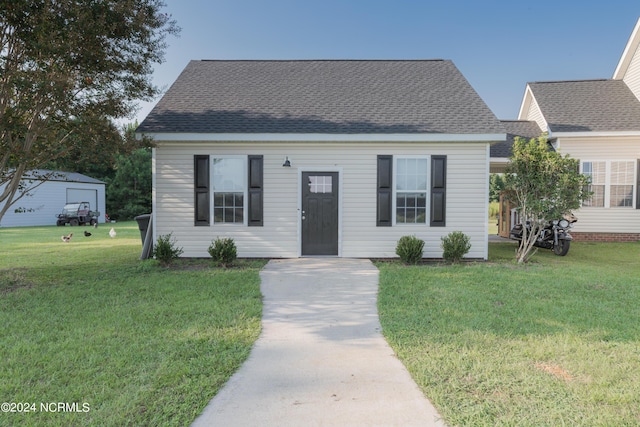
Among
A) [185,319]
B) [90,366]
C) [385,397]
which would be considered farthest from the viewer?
[185,319]

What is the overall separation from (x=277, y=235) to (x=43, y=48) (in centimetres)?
525

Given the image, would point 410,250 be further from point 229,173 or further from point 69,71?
point 69,71

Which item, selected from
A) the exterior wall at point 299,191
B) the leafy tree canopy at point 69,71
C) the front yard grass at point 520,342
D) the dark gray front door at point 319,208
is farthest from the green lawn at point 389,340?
the leafy tree canopy at point 69,71

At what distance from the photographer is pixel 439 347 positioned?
3.42 m

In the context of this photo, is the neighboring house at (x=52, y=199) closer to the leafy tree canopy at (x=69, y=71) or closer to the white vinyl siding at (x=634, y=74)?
the leafy tree canopy at (x=69, y=71)

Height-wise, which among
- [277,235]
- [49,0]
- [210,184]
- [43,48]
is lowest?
[277,235]

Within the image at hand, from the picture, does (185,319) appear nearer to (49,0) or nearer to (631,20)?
(49,0)

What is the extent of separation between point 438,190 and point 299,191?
318 centimetres

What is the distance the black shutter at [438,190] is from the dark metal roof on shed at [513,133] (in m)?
4.27

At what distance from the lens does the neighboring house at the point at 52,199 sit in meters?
21.7

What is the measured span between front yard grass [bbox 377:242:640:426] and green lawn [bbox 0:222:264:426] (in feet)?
5.69

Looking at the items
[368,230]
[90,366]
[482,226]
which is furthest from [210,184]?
[482,226]

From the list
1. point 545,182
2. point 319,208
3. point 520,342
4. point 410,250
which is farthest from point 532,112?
point 520,342

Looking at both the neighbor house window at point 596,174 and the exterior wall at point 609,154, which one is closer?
the exterior wall at point 609,154
